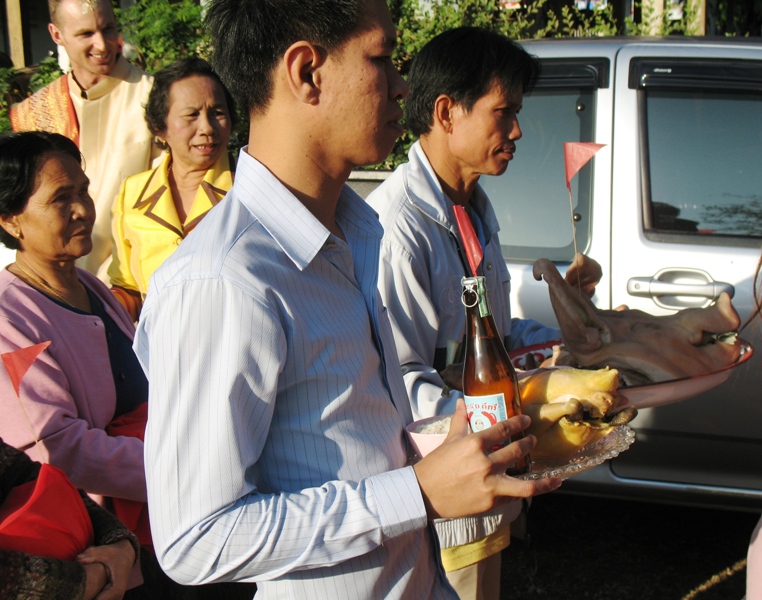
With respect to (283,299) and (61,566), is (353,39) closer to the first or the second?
(283,299)

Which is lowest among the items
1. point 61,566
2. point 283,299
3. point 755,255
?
point 61,566

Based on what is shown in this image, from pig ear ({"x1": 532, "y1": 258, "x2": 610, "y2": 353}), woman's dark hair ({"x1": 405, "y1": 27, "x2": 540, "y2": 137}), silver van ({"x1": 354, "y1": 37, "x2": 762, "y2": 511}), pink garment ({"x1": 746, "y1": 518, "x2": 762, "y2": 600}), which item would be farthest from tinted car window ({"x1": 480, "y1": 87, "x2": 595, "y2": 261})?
pink garment ({"x1": 746, "y1": 518, "x2": 762, "y2": 600})

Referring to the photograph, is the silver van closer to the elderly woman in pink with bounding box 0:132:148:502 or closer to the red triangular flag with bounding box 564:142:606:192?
the red triangular flag with bounding box 564:142:606:192

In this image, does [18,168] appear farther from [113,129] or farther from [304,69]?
[113,129]

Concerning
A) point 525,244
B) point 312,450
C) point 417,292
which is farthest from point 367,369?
point 525,244

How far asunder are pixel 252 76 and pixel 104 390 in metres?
1.36

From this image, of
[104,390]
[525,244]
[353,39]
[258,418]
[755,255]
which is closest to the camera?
[258,418]

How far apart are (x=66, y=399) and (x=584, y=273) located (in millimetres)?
1809

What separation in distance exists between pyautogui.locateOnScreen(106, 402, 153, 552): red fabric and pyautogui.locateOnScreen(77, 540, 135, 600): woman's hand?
0.48m

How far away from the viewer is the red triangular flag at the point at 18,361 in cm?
209

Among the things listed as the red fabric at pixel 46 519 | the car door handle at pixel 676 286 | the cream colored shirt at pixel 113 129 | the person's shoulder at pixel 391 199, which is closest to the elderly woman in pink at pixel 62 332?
the red fabric at pixel 46 519

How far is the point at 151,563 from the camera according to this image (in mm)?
2348

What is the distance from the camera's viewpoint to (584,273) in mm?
2912

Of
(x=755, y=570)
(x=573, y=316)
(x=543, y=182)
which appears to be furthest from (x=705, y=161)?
(x=755, y=570)
